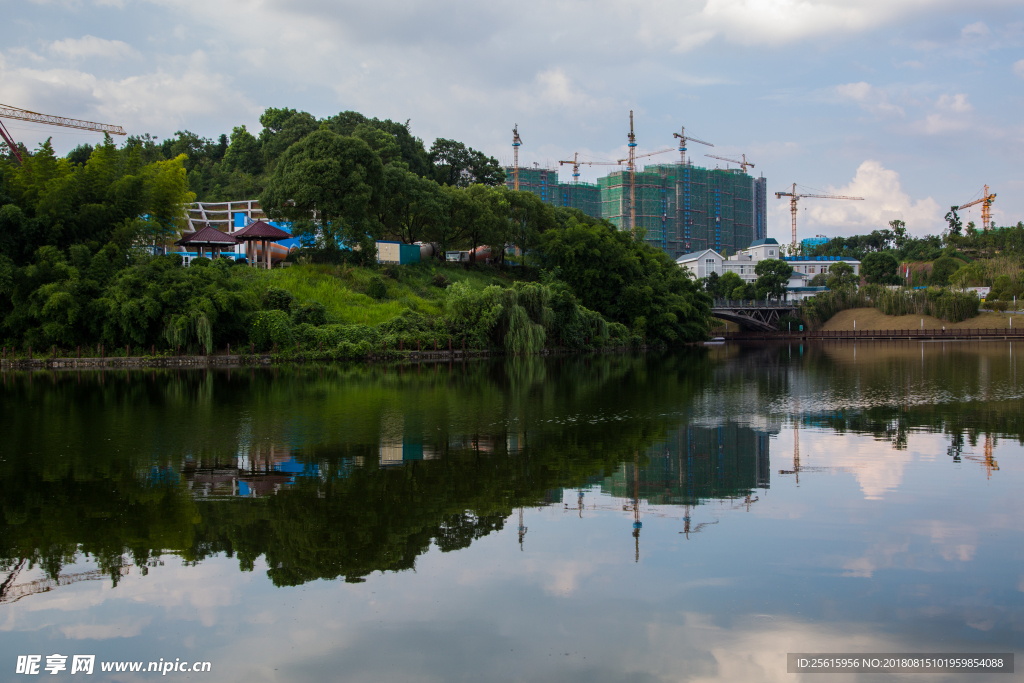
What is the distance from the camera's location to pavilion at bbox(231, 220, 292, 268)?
160 feet

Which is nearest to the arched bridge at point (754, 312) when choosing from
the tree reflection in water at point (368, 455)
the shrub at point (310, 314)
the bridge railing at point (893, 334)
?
the bridge railing at point (893, 334)

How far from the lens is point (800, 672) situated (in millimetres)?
6039

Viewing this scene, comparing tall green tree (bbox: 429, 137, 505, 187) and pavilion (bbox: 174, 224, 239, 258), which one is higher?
tall green tree (bbox: 429, 137, 505, 187)

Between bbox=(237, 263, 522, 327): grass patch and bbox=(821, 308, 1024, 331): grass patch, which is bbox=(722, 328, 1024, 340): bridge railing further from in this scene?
bbox=(237, 263, 522, 327): grass patch

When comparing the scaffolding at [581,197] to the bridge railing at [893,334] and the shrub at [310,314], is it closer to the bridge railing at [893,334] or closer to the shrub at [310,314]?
the bridge railing at [893,334]

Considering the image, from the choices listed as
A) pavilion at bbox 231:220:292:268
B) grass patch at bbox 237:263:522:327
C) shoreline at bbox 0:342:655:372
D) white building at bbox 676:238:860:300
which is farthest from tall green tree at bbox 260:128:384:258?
white building at bbox 676:238:860:300

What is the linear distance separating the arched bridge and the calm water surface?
7183 cm

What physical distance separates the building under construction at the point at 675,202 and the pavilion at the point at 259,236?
98980 millimetres

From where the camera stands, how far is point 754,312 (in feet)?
304

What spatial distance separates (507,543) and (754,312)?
293 feet

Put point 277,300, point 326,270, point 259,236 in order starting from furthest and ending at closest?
1. point 326,270
2. point 259,236
3. point 277,300

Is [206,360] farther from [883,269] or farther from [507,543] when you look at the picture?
[883,269]

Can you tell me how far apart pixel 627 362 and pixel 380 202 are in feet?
72.5

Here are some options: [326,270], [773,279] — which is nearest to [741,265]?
[773,279]
